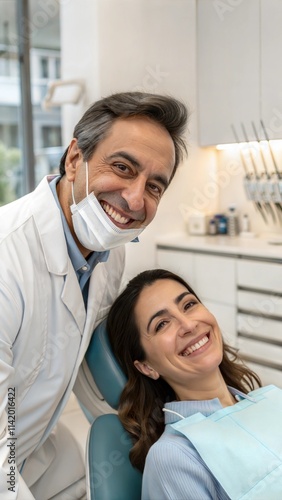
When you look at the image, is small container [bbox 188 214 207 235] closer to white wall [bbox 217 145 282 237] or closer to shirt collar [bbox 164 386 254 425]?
white wall [bbox 217 145 282 237]

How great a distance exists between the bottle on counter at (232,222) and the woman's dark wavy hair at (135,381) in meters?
2.18

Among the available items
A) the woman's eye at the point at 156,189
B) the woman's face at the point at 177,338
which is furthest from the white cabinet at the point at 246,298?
the woman's eye at the point at 156,189

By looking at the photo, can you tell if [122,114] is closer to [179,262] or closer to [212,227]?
[179,262]

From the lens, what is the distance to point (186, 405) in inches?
56.1

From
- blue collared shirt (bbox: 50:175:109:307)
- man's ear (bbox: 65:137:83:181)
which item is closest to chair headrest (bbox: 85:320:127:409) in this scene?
blue collared shirt (bbox: 50:175:109:307)

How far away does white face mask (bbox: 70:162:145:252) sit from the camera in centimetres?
133

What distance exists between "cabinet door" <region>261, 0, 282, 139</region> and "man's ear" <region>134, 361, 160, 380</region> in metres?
2.15

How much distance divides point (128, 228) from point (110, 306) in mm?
327

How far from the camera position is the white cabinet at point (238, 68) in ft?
10.5

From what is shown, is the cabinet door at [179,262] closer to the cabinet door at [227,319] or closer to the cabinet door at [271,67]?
the cabinet door at [227,319]

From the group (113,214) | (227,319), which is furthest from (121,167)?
(227,319)

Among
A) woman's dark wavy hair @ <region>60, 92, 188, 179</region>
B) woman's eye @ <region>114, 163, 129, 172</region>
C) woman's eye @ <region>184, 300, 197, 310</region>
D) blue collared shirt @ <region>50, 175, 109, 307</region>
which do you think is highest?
woman's dark wavy hair @ <region>60, 92, 188, 179</region>

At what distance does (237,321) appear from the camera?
128 inches

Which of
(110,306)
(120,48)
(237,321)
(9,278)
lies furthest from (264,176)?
(9,278)
